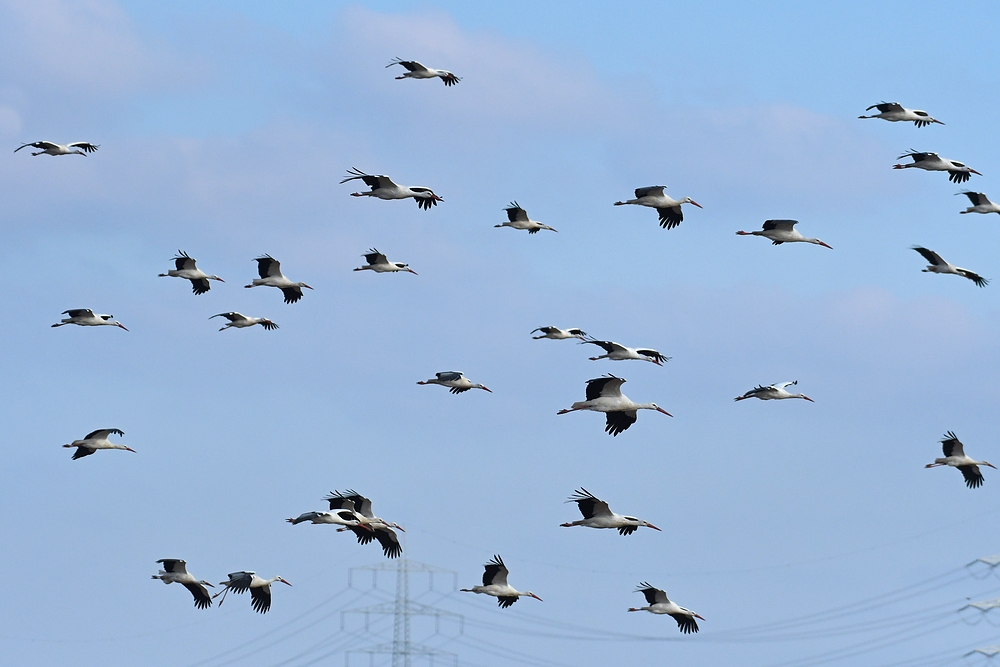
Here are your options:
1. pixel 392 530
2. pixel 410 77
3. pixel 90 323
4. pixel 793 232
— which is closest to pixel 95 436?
pixel 90 323

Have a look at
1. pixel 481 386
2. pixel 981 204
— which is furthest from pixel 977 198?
pixel 481 386

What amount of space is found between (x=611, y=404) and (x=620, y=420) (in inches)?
20.3

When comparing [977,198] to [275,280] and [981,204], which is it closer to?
[981,204]

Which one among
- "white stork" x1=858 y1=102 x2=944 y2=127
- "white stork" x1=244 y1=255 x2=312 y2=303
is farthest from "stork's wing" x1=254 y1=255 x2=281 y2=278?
"white stork" x1=858 y1=102 x2=944 y2=127

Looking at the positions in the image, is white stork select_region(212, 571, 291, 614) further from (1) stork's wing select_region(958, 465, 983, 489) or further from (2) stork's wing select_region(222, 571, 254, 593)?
(1) stork's wing select_region(958, 465, 983, 489)

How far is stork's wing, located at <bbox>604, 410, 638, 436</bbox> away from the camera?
5331cm

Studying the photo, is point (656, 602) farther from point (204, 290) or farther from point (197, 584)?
point (204, 290)

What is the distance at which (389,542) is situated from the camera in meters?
62.2

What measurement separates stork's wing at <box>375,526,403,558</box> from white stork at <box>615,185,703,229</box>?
11.6m

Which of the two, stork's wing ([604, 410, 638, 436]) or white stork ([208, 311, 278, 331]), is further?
white stork ([208, 311, 278, 331])

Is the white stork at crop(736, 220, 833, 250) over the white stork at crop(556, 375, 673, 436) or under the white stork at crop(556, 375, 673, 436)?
over

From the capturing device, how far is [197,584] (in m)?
62.8

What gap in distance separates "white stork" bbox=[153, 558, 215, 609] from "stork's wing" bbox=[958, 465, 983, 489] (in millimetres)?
22316

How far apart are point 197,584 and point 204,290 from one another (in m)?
10.1
